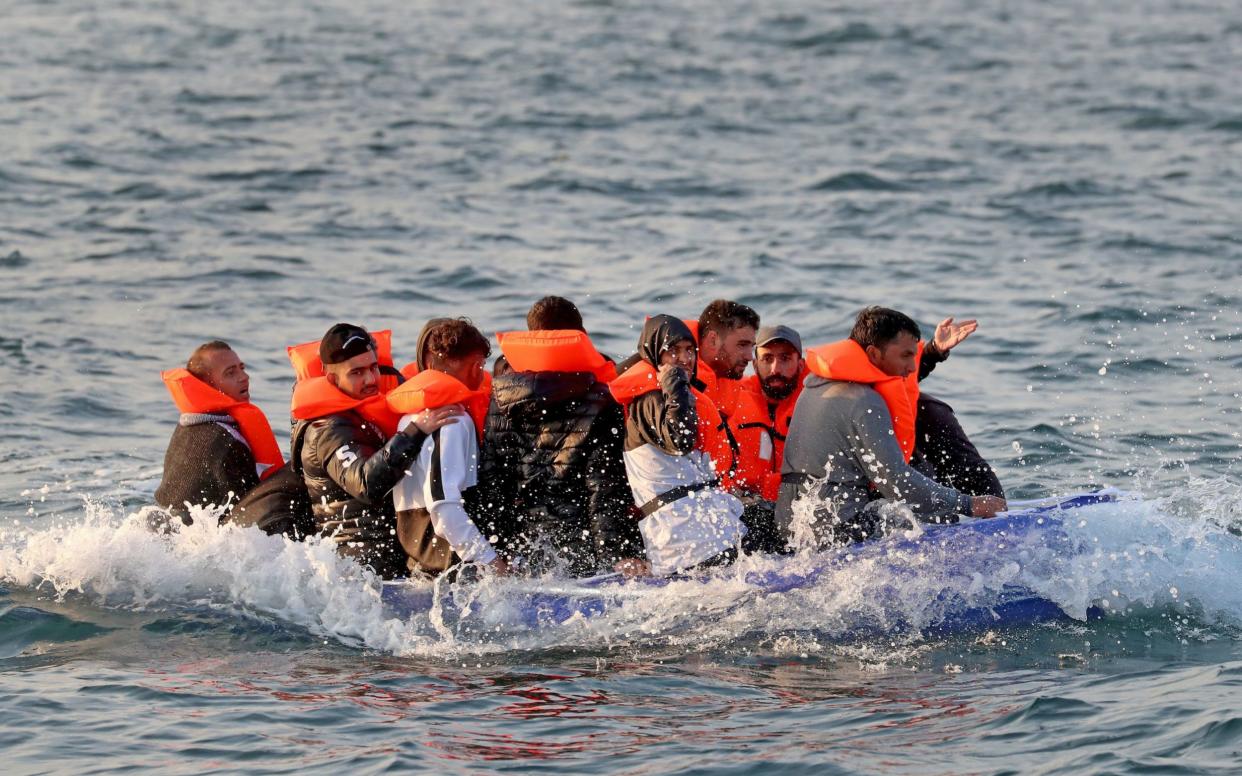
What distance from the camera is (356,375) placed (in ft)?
26.6

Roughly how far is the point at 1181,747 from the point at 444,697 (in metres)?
3.03

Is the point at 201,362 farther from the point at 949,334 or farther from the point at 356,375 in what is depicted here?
the point at 949,334

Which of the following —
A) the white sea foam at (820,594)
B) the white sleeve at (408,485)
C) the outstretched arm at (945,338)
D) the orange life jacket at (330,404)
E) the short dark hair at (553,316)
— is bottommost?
the white sea foam at (820,594)

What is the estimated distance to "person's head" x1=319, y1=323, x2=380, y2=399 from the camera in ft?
26.5

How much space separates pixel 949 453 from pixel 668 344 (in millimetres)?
1899

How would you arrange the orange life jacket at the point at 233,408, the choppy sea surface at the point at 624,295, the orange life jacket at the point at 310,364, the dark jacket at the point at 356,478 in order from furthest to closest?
the orange life jacket at the point at 233,408
the orange life jacket at the point at 310,364
the dark jacket at the point at 356,478
the choppy sea surface at the point at 624,295

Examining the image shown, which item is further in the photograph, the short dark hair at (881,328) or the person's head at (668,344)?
the short dark hair at (881,328)

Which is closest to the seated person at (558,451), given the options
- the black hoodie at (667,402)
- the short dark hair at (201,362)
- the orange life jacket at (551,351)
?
the orange life jacket at (551,351)

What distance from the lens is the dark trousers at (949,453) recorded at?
8.60 meters

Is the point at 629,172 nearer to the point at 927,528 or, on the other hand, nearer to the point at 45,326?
the point at 45,326

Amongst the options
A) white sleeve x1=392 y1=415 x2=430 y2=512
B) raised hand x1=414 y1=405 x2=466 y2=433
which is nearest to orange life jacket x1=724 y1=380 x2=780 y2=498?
raised hand x1=414 y1=405 x2=466 y2=433

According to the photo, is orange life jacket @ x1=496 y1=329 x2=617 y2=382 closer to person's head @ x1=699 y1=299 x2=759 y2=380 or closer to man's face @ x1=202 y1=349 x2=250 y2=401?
person's head @ x1=699 y1=299 x2=759 y2=380

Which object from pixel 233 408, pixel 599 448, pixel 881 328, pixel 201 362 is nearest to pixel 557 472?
pixel 599 448

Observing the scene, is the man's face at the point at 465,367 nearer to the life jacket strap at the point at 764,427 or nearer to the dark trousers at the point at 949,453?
the life jacket strap at the point at 764,427
